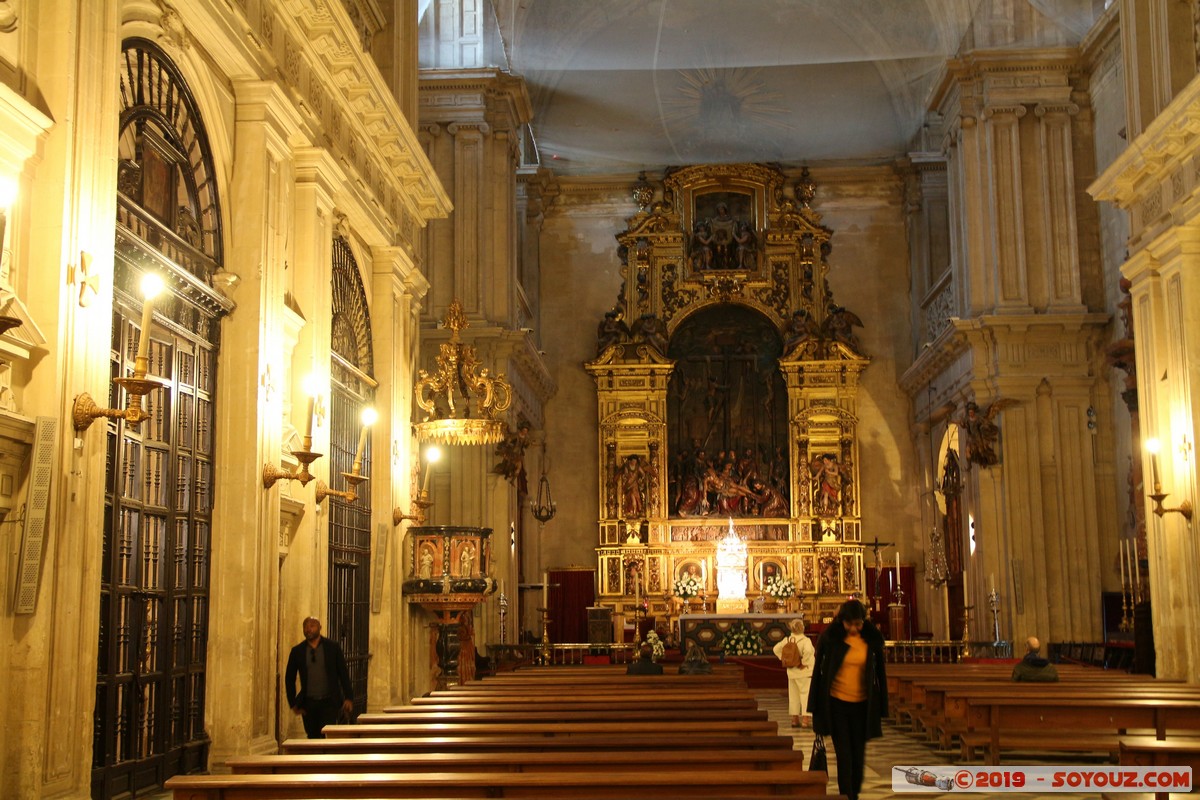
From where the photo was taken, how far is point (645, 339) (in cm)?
3117

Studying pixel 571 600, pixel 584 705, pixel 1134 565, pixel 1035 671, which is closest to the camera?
pixel 584 705

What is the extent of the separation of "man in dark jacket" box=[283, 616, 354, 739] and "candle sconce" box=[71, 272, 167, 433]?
396 cm

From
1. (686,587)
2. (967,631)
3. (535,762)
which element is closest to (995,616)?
(967,631)

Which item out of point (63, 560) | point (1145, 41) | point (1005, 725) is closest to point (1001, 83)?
point (1145, 41)

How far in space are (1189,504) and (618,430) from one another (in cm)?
1692

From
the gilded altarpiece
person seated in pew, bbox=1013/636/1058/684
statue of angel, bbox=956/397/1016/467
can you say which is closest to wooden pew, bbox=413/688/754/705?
person seated in pew, bbox=1013/636/1058/684

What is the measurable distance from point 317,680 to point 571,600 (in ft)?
63.4

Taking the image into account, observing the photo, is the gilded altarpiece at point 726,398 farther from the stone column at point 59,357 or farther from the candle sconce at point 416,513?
the stone column at point 59,357

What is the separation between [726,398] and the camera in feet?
104

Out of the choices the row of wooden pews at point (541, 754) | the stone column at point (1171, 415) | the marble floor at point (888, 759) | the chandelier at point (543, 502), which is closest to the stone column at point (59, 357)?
the row of wooden pews at point (541, 754)

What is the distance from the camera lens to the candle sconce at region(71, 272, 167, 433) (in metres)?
7.19

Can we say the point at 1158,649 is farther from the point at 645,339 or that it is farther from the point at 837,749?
the point at 645,339

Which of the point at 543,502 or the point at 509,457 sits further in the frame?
the point at 543,502

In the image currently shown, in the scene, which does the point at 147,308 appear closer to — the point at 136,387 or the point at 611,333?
the point at 136,387
